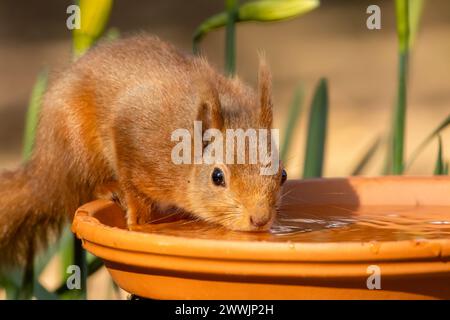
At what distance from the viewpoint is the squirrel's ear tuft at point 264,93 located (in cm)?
218

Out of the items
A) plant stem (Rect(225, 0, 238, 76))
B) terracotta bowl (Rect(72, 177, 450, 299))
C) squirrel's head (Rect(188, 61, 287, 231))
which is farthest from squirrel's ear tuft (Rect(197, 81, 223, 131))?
terracotta bowl (Rect(72, 177, 450, 299))

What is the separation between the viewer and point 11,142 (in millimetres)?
5809

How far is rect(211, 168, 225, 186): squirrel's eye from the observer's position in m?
2.27

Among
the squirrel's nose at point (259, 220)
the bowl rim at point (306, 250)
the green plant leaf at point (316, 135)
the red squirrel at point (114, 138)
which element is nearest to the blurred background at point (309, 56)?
the green plant leaf at point (316, 135)

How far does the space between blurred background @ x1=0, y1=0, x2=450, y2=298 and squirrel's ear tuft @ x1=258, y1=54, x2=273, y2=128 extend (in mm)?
3001

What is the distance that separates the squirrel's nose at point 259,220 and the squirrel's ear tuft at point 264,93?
268 mm

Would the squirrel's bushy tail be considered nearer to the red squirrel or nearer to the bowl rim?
the red squirrel

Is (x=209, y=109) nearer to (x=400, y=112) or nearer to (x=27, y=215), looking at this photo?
(x=400, y=112)

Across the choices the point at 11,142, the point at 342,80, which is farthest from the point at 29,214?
the point at 342,80
